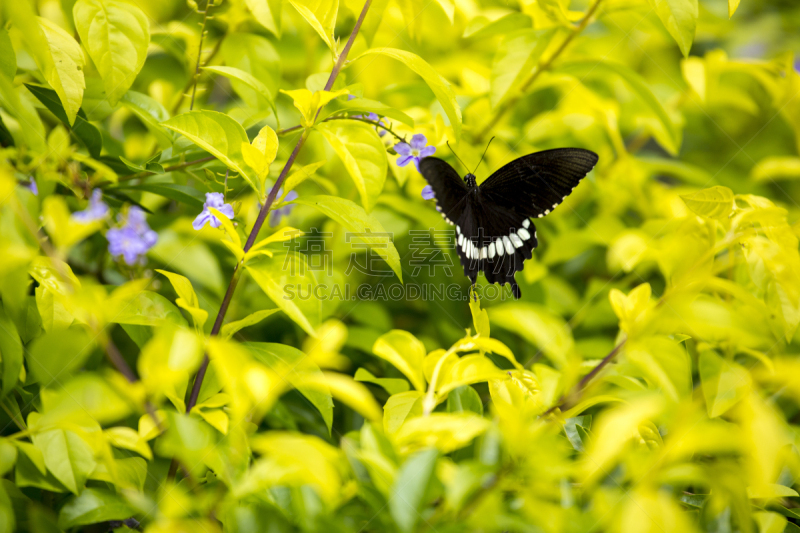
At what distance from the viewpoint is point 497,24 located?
1409 millimetres

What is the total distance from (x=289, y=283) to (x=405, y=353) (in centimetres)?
26

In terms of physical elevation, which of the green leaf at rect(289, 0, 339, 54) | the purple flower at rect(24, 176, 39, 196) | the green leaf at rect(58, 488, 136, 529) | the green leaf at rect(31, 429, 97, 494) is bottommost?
the green leaf at rect(58, 488, 136, 529)

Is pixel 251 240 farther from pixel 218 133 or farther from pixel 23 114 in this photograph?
pixel 23 114

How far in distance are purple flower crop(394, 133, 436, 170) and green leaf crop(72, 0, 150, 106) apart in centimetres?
61

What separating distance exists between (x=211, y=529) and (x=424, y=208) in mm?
1070

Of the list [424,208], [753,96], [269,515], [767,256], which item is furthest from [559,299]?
[753,96]

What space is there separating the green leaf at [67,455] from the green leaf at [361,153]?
2.14 ft

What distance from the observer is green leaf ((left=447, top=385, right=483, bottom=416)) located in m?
0.99

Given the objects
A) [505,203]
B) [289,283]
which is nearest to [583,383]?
[289,283]

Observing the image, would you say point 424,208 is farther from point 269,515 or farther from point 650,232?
point 269,515

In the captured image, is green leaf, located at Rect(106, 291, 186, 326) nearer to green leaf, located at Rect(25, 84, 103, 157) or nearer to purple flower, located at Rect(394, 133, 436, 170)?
green leaf, located at Rect(25, 84, 103, 157)

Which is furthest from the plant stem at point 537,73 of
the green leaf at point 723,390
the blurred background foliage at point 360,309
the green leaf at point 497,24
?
the green leaf at point 723,390

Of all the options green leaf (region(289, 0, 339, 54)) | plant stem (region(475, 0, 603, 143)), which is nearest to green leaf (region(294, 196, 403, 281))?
green leaf (region(289, 0, 339, 54))

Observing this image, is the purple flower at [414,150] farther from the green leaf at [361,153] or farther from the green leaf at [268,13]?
the green leaf at [268,13]
